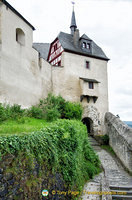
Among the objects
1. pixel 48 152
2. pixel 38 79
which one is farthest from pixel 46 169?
pixel 38 79

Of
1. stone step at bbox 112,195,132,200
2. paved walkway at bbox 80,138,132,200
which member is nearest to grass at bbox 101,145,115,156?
paved walkway at bbox 80,138,132,200

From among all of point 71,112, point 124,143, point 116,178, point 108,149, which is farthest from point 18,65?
point 108,149

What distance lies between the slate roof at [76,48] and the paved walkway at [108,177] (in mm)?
10148

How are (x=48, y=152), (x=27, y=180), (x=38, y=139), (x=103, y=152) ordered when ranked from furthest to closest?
(x=103, y=152) → (x=48, y=152) → (x=38, y=139) → (x=27, y=180)

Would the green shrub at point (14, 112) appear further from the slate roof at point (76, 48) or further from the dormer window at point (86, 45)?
the dormer window at point (86, 45)

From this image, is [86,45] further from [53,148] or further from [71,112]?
[53,148]

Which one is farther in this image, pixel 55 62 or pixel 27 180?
pixel 55 62

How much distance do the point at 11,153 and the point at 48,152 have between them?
5.09 feet

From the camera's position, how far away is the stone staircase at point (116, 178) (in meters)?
7.80

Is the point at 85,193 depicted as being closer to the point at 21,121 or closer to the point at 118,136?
the point at 21,121

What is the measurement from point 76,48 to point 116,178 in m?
13.5

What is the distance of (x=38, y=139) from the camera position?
4.58m

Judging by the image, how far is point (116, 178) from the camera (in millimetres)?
9734

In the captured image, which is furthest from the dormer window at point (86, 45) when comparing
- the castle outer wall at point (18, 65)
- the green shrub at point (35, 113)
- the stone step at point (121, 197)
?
the stone step at point (121, 197)
